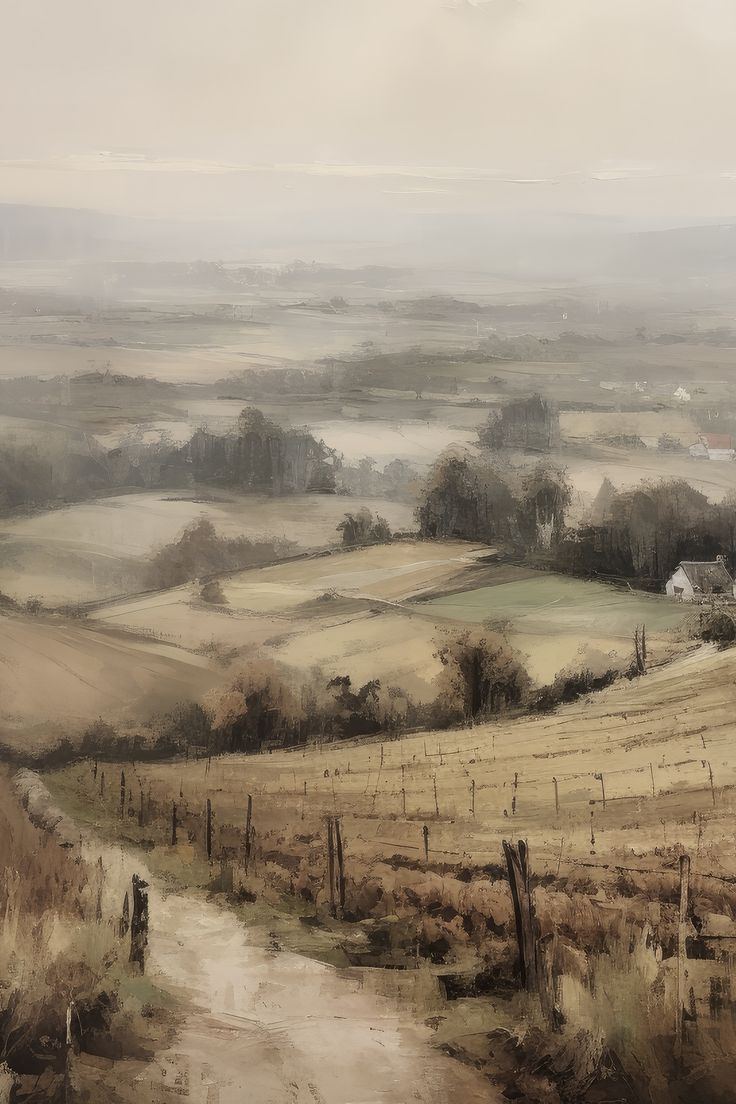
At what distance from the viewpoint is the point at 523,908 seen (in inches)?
106

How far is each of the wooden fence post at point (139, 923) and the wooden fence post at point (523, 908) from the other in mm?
1223

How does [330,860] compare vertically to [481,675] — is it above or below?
below

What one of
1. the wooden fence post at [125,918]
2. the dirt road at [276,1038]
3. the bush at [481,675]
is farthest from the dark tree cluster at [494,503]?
the wooden fence post at [125,918]

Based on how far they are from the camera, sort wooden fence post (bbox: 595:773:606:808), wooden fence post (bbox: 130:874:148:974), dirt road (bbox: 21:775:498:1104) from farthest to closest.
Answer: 1. wooden fence post (bbox: 595:773:606:808)
2. wooden fence post (bbox: 130:874:148:974)
3. dirt road (bbox: 21:775:498:1104)

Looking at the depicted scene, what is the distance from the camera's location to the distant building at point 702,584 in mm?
2951

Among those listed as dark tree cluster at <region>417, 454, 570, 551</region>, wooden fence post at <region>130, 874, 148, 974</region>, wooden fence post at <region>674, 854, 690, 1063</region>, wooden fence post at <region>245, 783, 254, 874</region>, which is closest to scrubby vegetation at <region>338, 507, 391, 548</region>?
dark tree cluster at <region>417, 454, 570, 551</region>

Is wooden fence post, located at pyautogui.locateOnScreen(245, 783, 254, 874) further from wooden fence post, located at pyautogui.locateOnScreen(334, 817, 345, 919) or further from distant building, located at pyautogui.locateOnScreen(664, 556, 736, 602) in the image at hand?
distant building, located at pyautogui.locateOnScreen(664, 556, 736, 602)

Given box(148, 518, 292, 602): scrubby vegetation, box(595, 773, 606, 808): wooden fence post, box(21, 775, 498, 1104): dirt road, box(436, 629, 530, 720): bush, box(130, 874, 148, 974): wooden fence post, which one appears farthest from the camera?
box(148, 518, 292, 602): scrubby vegetation

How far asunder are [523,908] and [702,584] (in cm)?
128

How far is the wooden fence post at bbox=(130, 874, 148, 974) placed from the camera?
8.89 ft

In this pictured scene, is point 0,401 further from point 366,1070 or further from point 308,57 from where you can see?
point 366,1070

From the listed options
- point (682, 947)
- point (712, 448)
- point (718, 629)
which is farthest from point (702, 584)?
point (682, 947)

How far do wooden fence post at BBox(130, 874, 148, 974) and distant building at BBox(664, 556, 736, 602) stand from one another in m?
2.11

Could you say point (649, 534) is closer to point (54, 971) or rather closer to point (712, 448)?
point (712, 448)
